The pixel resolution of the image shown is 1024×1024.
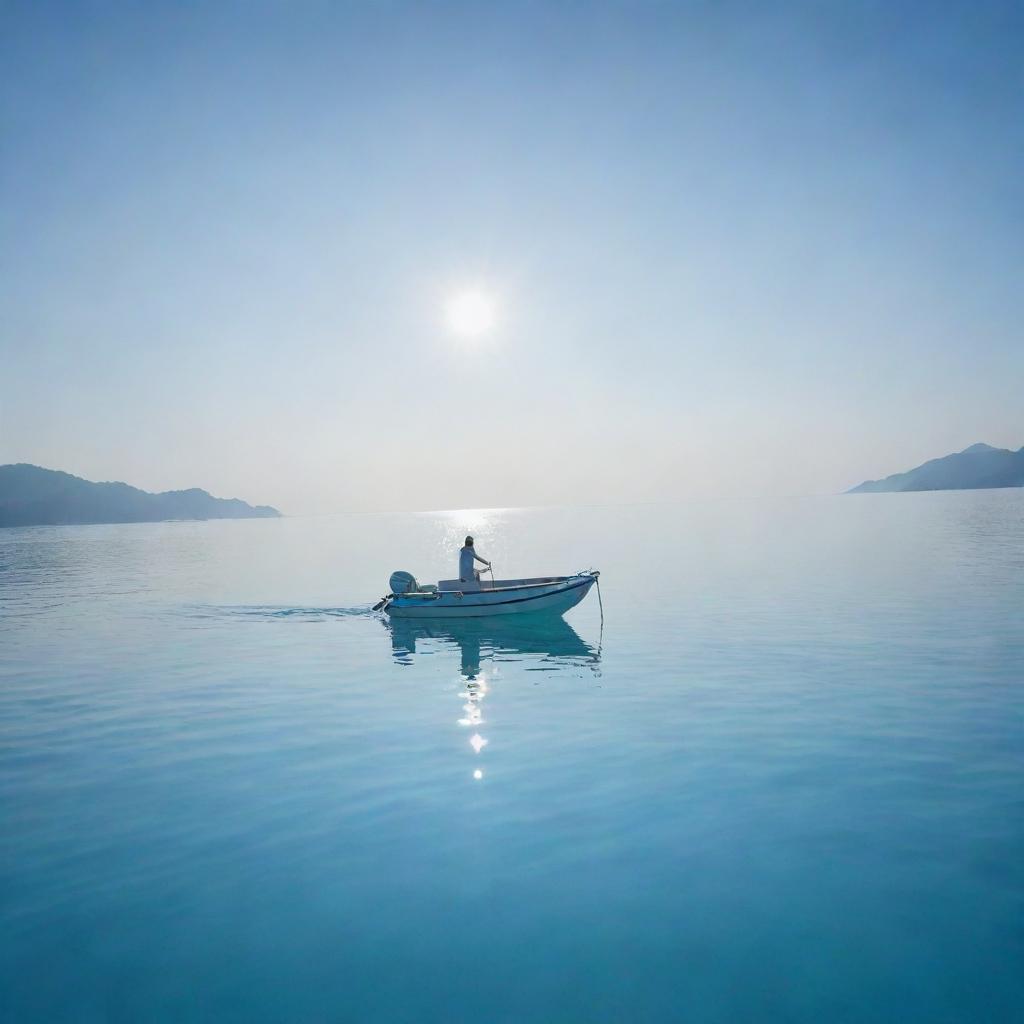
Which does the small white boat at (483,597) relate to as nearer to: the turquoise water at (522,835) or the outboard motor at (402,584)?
the outboard motor at (402,584)

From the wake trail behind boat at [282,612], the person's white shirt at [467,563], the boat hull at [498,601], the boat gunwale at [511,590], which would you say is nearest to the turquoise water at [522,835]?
the boat gunwale at [511,590]

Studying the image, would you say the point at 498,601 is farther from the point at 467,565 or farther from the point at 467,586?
the point at 467,565

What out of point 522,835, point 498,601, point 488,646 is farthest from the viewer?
point 498,601

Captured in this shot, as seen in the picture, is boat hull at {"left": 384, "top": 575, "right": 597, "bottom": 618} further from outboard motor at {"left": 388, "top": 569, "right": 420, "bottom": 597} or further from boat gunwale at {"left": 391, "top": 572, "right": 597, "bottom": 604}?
outboard motor at {"left": 388, "top": 569, "right": 420, "bottom": 597}

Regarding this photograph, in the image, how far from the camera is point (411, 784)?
43.7 ft

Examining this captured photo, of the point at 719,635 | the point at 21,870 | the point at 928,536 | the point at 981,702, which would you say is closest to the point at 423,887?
the point at 21,870

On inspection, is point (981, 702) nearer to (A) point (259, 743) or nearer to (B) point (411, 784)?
(B) point (411, 784)

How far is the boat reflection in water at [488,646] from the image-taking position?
22422 millimetres

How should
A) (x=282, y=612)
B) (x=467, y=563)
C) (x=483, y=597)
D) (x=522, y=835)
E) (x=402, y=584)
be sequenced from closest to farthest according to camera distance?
(x=522, y=835)
(x=483, y=597)
(x=467, y=563)
(x=402, y=584)
(x=282, y=612)

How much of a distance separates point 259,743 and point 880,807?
44.7 ft

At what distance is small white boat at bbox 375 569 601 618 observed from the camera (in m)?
32.1

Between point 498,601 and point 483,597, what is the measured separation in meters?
0.79

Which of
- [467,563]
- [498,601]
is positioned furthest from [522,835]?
[467,563]

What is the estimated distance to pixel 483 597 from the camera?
32.7 meters
